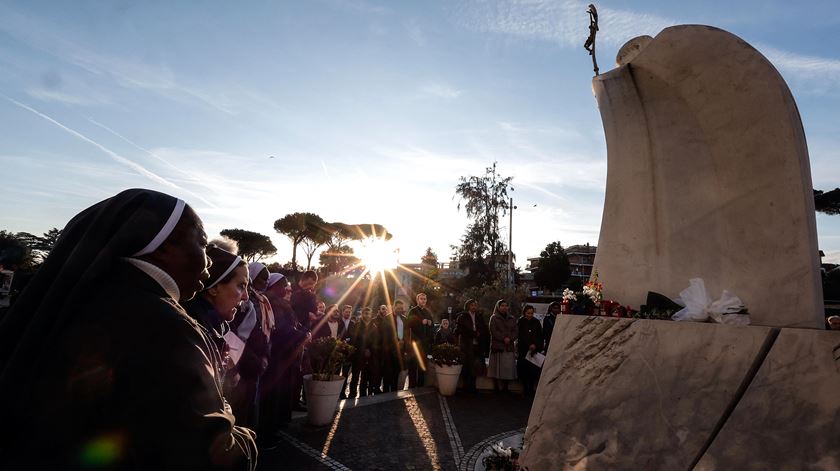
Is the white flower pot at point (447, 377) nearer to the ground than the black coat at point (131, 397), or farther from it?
nearer to the ground

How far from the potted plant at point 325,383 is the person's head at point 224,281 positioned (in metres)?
2.64

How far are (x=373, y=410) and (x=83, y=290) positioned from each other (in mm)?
5680

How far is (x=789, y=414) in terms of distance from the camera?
260 centimetres

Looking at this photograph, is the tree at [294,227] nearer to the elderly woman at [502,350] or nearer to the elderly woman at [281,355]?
the elderly woman at [502,350]

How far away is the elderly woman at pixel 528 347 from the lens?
27.4 feet

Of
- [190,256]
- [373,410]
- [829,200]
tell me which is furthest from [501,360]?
[829,200]

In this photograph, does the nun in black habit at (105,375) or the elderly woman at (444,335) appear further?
the elderly woman at (444,335)

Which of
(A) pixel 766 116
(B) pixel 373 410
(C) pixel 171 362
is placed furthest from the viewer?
(B) pixel 373 410

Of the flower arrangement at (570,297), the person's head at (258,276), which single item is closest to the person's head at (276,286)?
the person's head at (258,276)

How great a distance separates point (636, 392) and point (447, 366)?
4.66 metres

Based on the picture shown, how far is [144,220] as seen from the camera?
4.85ft

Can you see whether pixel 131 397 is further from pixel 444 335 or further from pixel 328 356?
pixel 444 335

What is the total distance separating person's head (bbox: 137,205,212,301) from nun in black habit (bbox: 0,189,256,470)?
125 mm

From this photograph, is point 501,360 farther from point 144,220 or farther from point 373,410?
point 144,220
